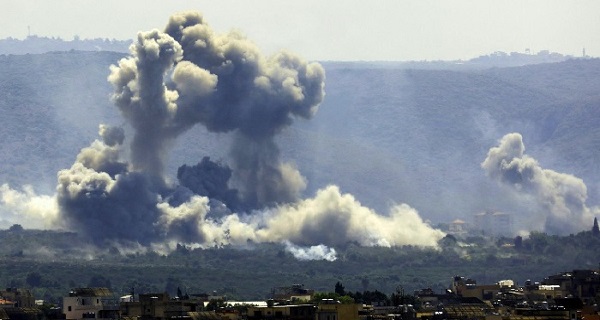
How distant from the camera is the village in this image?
435ft

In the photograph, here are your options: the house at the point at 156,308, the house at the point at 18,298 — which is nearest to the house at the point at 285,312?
the house at the point at 156,308

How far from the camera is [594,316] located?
13238cm

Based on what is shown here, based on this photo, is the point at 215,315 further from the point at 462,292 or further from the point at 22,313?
the point at 462,292

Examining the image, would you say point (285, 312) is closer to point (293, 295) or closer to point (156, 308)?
point (156, 308)

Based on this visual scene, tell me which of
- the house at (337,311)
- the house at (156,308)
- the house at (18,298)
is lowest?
the house at (337,311)

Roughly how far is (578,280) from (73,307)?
5686 cm

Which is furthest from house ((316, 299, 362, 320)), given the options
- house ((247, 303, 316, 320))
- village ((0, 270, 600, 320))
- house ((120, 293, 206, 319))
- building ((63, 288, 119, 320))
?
building ((63, 288, 119, 320))

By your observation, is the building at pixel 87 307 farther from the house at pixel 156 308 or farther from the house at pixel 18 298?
the house at pixel 18 298

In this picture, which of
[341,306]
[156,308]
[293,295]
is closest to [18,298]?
[293,295]

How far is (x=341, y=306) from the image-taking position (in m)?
135

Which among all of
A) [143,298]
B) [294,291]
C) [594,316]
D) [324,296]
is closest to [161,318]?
[143,298]

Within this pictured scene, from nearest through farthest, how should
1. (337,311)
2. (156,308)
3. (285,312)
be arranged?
(285,312) → (337,311) → (156,308)

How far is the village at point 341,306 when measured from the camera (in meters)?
133

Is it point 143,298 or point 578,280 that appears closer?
point 143,298
